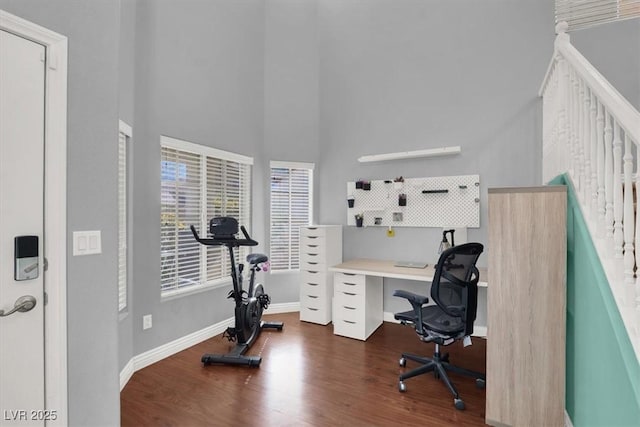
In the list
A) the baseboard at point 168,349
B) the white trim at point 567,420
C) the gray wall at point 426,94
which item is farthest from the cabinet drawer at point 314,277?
the white trim at point 567,420

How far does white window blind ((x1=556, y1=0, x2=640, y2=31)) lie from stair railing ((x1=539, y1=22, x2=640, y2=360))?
1.34 meters

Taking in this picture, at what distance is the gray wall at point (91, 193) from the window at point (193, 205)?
1368 millimetres

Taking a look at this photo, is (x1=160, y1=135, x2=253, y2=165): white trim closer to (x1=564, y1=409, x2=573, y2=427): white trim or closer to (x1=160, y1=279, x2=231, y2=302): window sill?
(x1=160, y1=279, x2=231, y2=302): window sill

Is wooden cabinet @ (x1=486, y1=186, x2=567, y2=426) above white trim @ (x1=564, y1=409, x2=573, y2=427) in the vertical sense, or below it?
above

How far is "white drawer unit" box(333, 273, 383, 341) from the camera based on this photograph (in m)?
3.20

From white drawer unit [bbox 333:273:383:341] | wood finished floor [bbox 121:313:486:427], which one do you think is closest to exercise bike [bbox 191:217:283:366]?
wood finished floor [bbox 121:313:486:427]

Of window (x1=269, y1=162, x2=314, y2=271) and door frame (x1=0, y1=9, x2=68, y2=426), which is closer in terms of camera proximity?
door frame (x1=0, y1=9, x2=68, y2=426)

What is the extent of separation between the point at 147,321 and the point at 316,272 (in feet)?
6.19

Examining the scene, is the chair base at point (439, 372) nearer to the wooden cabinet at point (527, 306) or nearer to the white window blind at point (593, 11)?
the wooden cabinet at point (527, 306)

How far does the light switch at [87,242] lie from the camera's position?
136 cm

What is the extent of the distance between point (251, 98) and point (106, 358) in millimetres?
3236

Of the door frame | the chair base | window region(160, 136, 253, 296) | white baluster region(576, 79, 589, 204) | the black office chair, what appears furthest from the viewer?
window region(160, 136, 253, 296)

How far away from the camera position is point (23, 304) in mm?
1185

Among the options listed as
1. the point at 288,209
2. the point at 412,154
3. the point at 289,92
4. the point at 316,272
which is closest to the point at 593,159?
the point at 412,154
